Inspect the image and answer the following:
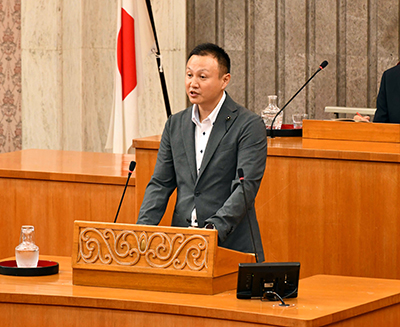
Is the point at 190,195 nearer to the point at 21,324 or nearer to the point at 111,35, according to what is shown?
the point at 21,324

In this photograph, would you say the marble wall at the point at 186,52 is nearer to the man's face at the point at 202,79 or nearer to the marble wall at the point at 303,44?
the marble wall at the point at 303,44

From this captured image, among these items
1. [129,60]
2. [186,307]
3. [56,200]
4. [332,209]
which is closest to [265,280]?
[186,307]

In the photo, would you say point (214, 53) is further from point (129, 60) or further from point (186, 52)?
point (186, 52)

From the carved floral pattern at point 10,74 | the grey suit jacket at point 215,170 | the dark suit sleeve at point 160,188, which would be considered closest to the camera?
the grey suit jacket at point 215,170

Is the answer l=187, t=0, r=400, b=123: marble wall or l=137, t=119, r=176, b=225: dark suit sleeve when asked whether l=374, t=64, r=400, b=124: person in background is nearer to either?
l=137, t=119, r=176, b=225: dark suit sleeve

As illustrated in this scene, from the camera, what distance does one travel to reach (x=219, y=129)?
128 inches

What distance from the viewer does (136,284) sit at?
2900 millimetres

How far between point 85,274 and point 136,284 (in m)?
0.21

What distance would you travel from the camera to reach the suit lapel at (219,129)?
3234mm

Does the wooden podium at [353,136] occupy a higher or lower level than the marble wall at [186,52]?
lower

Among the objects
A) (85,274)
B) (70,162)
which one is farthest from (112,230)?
(70,162)

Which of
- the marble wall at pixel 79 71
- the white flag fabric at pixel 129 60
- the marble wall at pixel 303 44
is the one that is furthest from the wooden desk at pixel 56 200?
the marble wall at pixel 303 44

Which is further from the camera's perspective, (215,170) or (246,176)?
(215,170)

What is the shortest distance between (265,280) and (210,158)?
0.68 m
